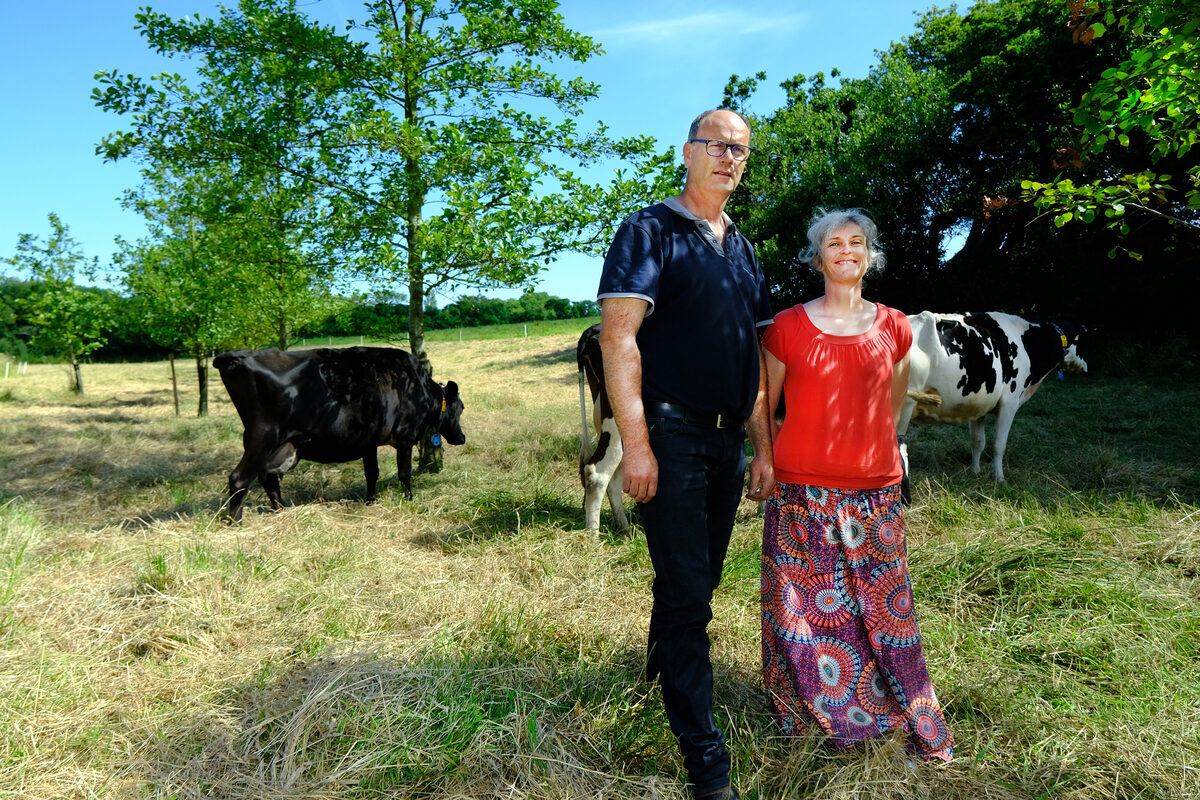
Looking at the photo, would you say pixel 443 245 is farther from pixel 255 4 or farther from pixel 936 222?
pixel 936 222

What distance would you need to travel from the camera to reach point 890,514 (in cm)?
283

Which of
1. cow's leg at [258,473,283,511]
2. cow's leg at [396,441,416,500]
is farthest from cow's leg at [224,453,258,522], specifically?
cow's leg at [396,441,416,500]

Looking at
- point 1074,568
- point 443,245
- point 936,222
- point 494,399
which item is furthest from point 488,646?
point 936,222

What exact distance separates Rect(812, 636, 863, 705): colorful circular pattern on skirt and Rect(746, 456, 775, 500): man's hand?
61 cm

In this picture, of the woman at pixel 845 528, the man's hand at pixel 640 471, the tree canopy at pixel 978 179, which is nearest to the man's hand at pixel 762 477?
the woman at pixel 845 528

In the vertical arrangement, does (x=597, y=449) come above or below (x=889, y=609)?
above

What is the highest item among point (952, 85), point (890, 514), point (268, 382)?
point (952, 85)

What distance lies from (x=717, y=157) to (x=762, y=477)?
4.26 feet

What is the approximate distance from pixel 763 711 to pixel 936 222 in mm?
16315

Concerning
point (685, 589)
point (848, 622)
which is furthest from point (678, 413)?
point (848, 622)

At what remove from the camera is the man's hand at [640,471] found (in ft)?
7.66

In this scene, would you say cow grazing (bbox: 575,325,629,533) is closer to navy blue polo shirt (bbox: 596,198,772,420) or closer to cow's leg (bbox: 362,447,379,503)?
cow's leg (bbox: 362,447,379,503)

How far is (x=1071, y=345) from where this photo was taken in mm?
8961

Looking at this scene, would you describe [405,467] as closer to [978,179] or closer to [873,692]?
[873,692]
